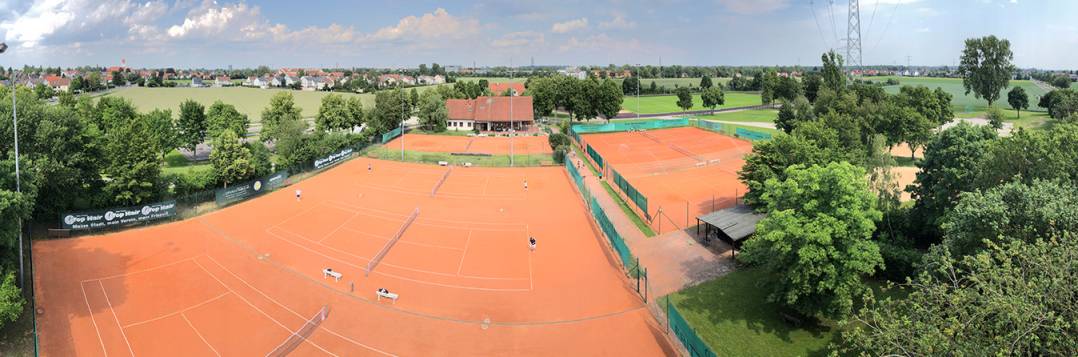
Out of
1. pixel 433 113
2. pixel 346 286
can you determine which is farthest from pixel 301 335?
pixel 433 113

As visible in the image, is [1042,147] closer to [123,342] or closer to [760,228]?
[760,228]

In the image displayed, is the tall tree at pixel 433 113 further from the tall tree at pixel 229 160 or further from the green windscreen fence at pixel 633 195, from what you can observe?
the green windscreen fence at pixel 633 195

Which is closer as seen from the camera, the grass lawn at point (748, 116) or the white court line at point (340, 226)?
the white court line at point (340, 226)

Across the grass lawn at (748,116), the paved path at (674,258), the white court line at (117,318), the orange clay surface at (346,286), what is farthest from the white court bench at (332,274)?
the grass lawn at (748,116)

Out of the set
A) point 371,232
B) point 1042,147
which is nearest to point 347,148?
point 371,232

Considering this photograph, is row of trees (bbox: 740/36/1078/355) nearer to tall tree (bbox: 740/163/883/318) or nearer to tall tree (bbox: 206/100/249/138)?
tall tree (bbox: 740/163/883/318)
